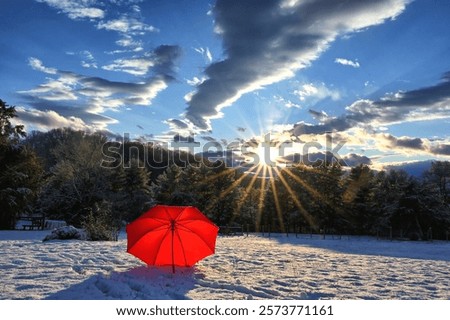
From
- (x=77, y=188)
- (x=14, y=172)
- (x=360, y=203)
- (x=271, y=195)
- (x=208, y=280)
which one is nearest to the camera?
(x=208, y=280)

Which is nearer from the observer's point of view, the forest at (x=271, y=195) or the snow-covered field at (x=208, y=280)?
the snow-covered field at (x=208, y=280)

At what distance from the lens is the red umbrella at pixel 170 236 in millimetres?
8781

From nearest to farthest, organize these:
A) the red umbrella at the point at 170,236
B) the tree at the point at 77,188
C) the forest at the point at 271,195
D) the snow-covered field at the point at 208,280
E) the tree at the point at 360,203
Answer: the snow-covered field at the point at 208,280, the red umbrella at the point at 170,236, the forest at the point at 271,195, the tree at the point at 77,188, the tree at the point at 360,203

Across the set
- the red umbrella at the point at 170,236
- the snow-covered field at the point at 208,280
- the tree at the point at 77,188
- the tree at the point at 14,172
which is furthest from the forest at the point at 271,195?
the red umbrella at the point at 170,236

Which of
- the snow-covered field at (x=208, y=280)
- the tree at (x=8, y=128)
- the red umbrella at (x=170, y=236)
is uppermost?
the tree at (x=8, y=128)

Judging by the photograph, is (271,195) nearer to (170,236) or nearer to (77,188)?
(77,188)

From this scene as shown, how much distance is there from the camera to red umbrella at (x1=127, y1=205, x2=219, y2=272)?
8.78 meters

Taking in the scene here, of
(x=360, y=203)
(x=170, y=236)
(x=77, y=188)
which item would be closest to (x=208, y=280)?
(x=170, y=236)

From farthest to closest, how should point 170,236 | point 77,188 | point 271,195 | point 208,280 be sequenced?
point 271,195
point 77,188
point 170,236
point 208,280

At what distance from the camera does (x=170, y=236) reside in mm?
8938

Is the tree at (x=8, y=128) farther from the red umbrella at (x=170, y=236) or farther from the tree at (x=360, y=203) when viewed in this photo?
the tree at (x=360, y=203)

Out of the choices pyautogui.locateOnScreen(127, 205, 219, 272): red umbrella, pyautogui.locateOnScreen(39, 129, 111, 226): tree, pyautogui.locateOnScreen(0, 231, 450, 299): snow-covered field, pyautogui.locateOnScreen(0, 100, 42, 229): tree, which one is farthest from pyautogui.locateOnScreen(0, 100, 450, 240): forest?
pyautogui.locateOnScreen(127, 205, 219, 272): red umbrella
